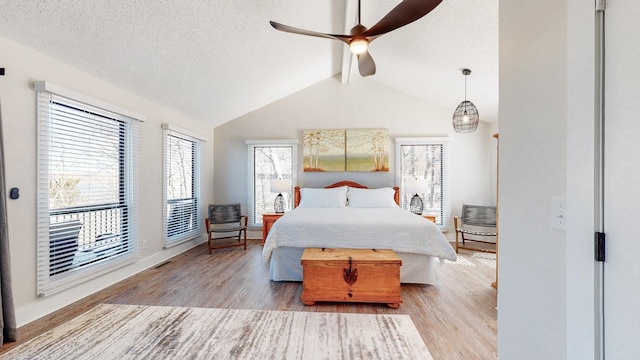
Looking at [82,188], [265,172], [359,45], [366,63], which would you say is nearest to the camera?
[359,45]

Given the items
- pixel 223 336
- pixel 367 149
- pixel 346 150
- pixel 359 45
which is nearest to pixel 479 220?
pixel 367 149

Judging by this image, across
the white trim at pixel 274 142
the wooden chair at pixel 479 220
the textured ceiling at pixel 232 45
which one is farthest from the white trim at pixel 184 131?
the wooden chair at pixel 479 220

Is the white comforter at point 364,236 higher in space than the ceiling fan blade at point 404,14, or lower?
lower

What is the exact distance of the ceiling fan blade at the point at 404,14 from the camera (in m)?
1.85

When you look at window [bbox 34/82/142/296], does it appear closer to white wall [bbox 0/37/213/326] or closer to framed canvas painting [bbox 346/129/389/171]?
white wall [bbox 0/37/213/326]

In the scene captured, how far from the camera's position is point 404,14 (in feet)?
6.54

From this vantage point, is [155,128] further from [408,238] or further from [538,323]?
[538,323]

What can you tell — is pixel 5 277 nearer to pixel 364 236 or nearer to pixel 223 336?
pixel 223 336

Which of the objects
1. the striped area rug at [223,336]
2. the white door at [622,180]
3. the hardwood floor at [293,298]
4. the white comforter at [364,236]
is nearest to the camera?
the white door at [622,180]

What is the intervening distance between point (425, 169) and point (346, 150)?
61.6 inches

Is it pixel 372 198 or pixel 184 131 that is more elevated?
pixel 184 131

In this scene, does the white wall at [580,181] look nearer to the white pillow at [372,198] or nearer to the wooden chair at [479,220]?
the white pillow at [372,198]

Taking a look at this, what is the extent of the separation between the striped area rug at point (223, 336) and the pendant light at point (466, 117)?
2.74 m

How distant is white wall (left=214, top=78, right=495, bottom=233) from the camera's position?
5.02m
